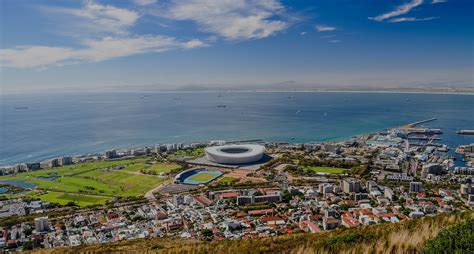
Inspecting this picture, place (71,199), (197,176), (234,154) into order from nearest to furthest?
(71,199) → (197,176) → (234,154)

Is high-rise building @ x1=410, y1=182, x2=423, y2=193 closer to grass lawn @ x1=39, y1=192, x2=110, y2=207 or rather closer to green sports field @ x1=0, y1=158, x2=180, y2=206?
green sports field @ x1=0, y1=158, x2=180, y2=206

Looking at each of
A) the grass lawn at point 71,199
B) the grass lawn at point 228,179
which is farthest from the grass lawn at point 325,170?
the grass lawn at point 71,199

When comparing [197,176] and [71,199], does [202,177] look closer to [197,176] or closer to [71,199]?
[197,176]

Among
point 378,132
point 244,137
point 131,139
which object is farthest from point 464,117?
point 131,139

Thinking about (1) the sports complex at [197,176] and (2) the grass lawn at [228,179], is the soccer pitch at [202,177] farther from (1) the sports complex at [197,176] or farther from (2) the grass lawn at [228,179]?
(2) the grass lawn at [228,179]

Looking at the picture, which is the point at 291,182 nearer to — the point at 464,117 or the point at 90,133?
the point at 90,133

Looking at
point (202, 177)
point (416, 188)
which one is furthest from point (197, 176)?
Answer: point (416, 188)
